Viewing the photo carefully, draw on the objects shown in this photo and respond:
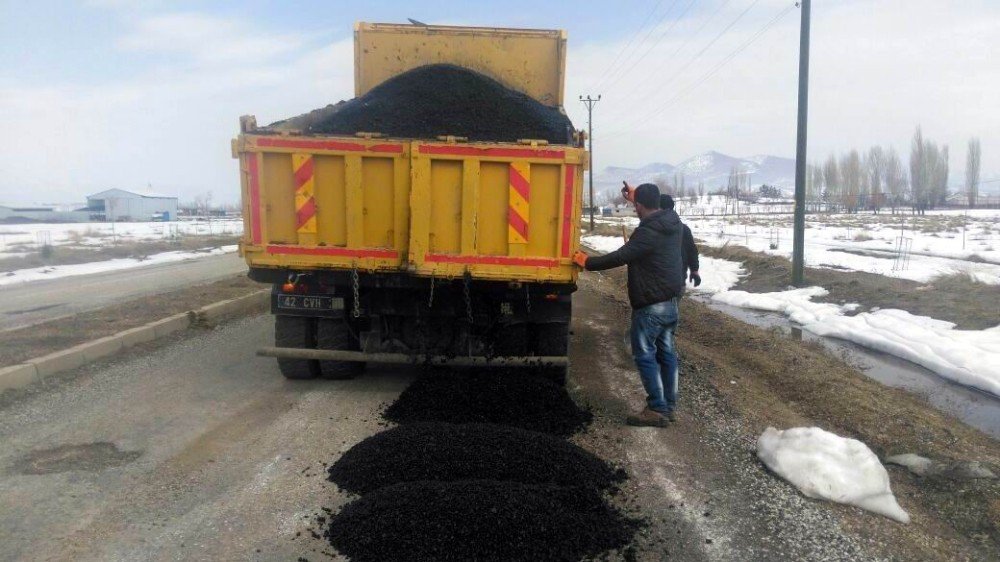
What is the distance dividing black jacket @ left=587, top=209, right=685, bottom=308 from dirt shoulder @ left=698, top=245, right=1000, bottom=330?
616 cm

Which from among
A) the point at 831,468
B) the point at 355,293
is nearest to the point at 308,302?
the point at 355,293

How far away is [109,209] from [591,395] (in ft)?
288

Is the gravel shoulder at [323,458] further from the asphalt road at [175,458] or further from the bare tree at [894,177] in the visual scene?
the bare tree at [894,177]

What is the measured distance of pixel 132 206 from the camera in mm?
93625

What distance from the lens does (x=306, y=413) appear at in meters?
5.62

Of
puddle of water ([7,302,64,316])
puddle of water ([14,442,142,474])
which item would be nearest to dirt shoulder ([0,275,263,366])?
puddle of water ([7,302,64,316])

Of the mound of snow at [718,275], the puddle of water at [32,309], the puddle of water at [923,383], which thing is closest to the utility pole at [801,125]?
the mound of snow at [718,275]

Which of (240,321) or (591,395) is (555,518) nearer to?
(591,395)

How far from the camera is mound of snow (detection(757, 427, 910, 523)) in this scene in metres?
3.91

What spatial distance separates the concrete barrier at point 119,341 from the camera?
6.28 meters

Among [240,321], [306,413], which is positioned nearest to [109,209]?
[240,321]

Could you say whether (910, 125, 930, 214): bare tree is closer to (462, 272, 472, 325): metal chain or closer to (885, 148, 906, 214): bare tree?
(885, 148, 906, 214): bare tree

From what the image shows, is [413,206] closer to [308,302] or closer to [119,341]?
[308,302]

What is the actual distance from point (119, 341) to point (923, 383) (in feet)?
29.2
